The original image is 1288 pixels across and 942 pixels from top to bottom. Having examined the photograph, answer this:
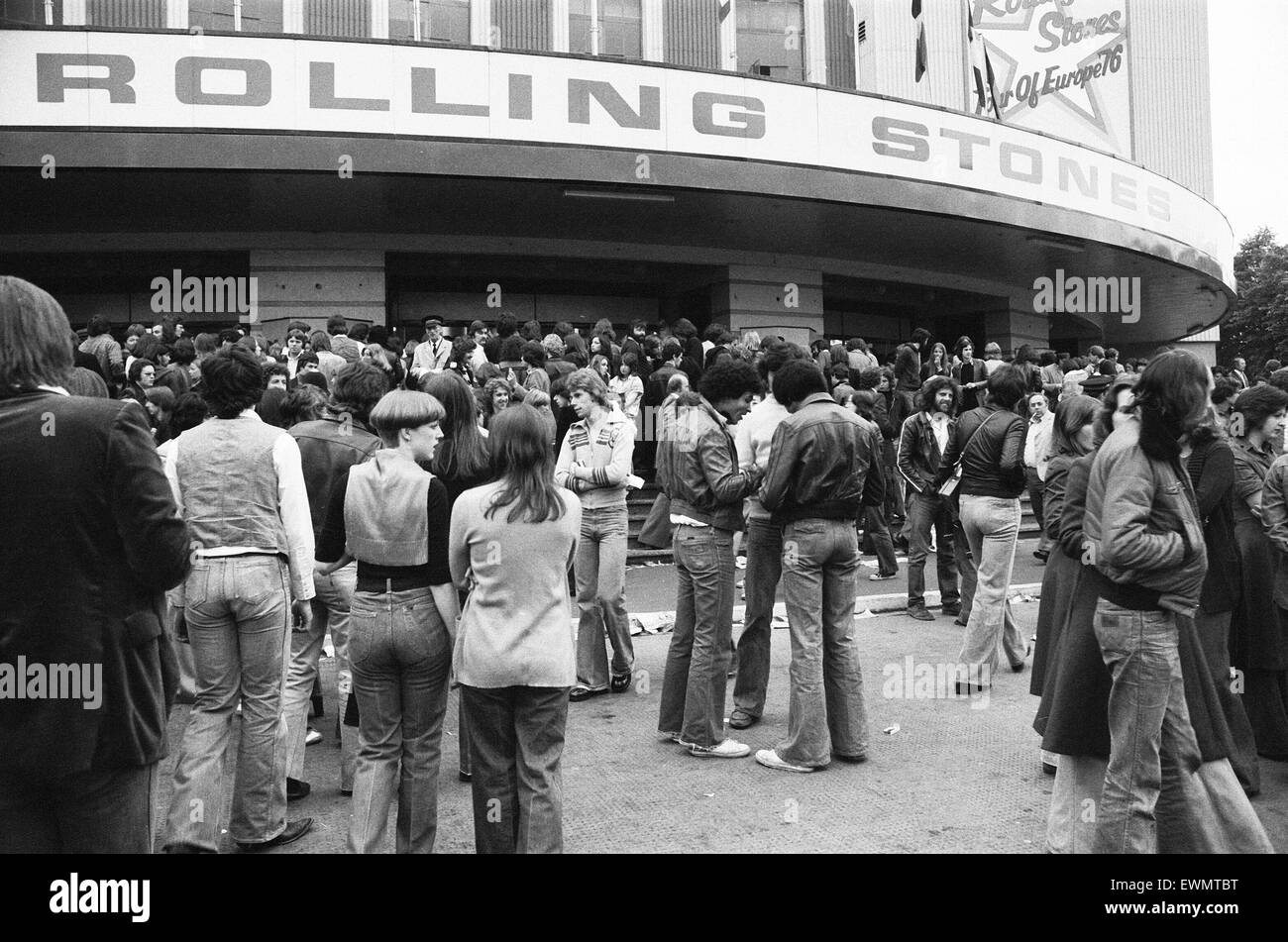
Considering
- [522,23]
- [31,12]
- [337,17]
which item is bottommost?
[31,12]

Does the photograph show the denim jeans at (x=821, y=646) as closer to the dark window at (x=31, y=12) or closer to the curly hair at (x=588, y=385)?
the curly hair at (x=588, y=385)

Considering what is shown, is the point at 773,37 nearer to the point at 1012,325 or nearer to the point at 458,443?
the point at 1012,325

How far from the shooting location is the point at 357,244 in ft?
58.4

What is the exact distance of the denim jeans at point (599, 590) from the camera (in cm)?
645

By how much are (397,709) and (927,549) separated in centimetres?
626

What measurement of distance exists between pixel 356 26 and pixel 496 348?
1150 centimetres

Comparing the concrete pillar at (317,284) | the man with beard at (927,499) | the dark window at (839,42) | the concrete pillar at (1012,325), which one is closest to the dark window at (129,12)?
the concrete pillar at (317,284)

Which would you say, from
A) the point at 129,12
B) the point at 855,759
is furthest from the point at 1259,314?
the point at 855,759

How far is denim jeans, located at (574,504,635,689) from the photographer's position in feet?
21.1

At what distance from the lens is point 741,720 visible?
589 cm

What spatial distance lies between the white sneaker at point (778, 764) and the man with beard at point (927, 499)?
3.74 metres

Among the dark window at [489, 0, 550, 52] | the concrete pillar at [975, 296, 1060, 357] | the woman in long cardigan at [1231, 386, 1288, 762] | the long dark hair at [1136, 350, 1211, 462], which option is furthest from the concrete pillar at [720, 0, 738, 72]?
the long dark hair at [1136, 350, 1211, 462]

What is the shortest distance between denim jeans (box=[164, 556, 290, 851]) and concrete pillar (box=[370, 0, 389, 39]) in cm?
1769

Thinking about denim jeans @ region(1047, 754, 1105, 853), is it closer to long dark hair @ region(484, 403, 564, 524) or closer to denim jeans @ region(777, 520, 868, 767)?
denim jeans @ region(777, 520, 868, 767)
